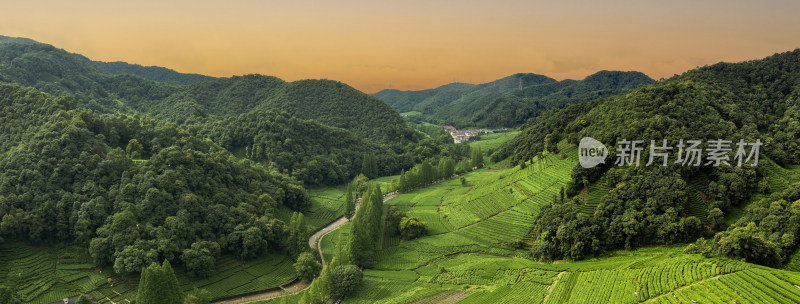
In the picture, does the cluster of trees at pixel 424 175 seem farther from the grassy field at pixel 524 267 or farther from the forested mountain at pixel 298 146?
the forested mountain at pixel 298 146

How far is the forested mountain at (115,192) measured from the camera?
5181cm

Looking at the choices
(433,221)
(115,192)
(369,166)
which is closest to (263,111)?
(369,166)

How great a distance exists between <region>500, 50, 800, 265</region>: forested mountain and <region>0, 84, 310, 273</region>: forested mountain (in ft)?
154

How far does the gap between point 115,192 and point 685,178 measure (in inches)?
3143

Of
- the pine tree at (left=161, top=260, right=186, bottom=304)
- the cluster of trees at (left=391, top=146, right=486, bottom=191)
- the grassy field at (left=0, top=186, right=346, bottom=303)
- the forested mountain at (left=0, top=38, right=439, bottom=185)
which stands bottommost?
the grassy field at (left=0, top=186, right=346, bottom=303)

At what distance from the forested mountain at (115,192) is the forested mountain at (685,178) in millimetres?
46879

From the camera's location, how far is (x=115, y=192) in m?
56.4

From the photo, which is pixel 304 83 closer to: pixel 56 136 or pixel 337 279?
pixel 56 136

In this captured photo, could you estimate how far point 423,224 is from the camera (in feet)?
221

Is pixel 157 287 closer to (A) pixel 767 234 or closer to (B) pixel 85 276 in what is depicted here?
(B) pixel 85 276

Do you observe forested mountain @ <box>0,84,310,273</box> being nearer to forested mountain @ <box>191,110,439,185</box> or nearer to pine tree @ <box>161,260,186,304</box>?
pine tree @ <box>161,260,186,304</box>

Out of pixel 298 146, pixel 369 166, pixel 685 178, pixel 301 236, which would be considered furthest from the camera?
pixel 369 166

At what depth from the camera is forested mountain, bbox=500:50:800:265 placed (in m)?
43.3

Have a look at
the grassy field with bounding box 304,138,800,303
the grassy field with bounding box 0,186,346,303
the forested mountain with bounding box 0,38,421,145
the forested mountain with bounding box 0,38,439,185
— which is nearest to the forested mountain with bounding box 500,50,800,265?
the grassy field with bounding box 304,138,800,303
